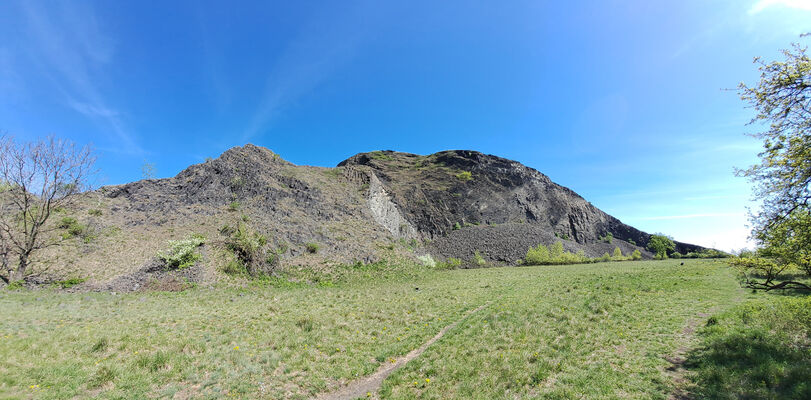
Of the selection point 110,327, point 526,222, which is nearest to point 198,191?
point 110,327

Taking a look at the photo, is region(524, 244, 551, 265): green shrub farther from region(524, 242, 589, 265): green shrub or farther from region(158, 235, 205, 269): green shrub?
region(158, 235, 205, 269): green shrub

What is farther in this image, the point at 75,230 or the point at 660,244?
the point at 660,244

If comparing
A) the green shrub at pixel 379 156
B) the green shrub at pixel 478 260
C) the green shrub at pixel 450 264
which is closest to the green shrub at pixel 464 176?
the green shrub at pixel 379 156

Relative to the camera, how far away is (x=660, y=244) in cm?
7038

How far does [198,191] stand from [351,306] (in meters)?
30.0

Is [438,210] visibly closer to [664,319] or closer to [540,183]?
[540,183]

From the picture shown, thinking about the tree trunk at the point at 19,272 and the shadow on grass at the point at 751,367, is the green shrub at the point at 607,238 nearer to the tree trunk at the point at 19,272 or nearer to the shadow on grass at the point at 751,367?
the shadow on grass at the point at 751,367

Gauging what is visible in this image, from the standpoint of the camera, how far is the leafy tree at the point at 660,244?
230 feet

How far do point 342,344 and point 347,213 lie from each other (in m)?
33.5

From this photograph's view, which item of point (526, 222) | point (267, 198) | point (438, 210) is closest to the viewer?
point (267, 198)

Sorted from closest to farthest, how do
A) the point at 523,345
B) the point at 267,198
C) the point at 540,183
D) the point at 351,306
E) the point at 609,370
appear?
the point at 609,370 → the point at 523,345 → the point at 351,306 → the point at 267,198 → the point at 540,183

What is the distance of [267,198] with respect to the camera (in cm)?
3747

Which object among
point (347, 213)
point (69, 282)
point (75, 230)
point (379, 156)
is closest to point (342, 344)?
point (69, 282)

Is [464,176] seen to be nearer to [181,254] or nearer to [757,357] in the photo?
[181,254]
